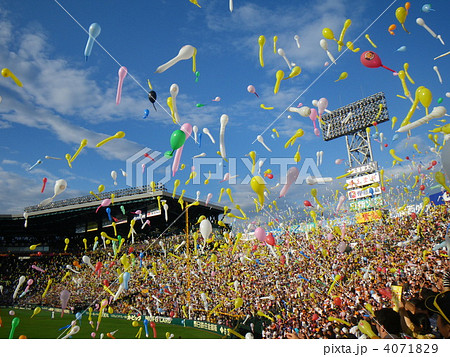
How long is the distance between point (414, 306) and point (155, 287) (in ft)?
56.9

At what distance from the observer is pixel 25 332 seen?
12852 millimetres

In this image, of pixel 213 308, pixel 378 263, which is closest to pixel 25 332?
pixel 213 308

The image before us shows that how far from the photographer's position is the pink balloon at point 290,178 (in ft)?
18.5

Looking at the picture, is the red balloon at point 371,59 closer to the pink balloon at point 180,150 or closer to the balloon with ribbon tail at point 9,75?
the pink balloon at point 180,150

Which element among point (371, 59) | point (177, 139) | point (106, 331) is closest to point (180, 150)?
point (177, 139)

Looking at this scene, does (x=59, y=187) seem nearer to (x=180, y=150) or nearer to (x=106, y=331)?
(x=180, y=150)

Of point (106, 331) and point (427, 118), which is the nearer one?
point (427, 118)

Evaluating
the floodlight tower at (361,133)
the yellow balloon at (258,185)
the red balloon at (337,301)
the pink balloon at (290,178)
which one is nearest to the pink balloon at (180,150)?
the yellow balloon at (258,185)

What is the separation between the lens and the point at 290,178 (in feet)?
18.8

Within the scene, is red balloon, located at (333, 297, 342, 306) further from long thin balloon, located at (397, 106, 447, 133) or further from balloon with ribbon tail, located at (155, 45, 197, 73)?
balloon with ribbon tail, located at (155, 45, 197, 73)

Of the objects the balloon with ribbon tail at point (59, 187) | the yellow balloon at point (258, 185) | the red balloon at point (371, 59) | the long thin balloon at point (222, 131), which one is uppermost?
the red balloon at point (371, 59)

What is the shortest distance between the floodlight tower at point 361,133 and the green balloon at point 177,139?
2193cm

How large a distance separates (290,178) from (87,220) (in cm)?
3115
